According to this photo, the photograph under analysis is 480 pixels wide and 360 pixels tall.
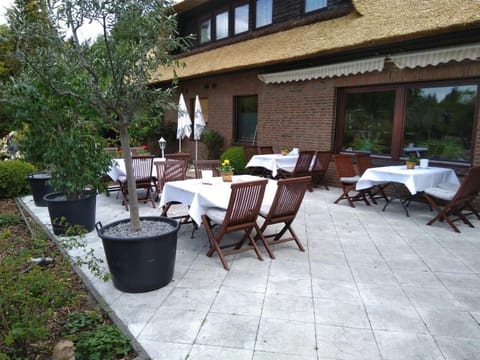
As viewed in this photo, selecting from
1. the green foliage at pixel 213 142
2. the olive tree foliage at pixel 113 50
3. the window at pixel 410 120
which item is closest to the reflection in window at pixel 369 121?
the window at pixel 410 120

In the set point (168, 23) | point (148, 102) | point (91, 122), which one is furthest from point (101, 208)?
point (168, 23)

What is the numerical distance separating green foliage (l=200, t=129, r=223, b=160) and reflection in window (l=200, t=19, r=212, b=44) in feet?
14.3

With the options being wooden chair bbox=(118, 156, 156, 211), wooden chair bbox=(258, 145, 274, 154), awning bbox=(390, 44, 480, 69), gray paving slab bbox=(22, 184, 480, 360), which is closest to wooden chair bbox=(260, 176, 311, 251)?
gray paving slab bbox=(22, 184, 480, 360)

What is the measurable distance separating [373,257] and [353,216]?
1933 mm

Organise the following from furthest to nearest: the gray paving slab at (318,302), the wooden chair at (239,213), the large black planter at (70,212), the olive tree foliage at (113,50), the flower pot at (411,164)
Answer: the flower pot at (411,164)
the large black planter at (70,212)
the wooden chair at (239,213)
the olive tree foliage at (113,50)
the gray paving slab at (318,302)

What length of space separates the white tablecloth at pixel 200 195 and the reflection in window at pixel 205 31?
1080cm

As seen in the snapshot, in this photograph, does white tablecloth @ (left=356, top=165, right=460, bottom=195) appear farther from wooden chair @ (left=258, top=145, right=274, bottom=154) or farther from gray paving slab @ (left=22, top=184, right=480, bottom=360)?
wooden chair @ (left=258, top=145, right=274, bottom=154)

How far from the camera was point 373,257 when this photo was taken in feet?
13.4

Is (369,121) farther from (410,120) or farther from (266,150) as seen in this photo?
(266,150)

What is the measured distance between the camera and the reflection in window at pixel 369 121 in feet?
25.3

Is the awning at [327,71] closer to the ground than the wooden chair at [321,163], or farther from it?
farther from it

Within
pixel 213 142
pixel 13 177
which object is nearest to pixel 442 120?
pixel 213 142

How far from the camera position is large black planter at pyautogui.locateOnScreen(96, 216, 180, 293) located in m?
3.02

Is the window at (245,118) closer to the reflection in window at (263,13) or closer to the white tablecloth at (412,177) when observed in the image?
the reflection in window at (263,13)
